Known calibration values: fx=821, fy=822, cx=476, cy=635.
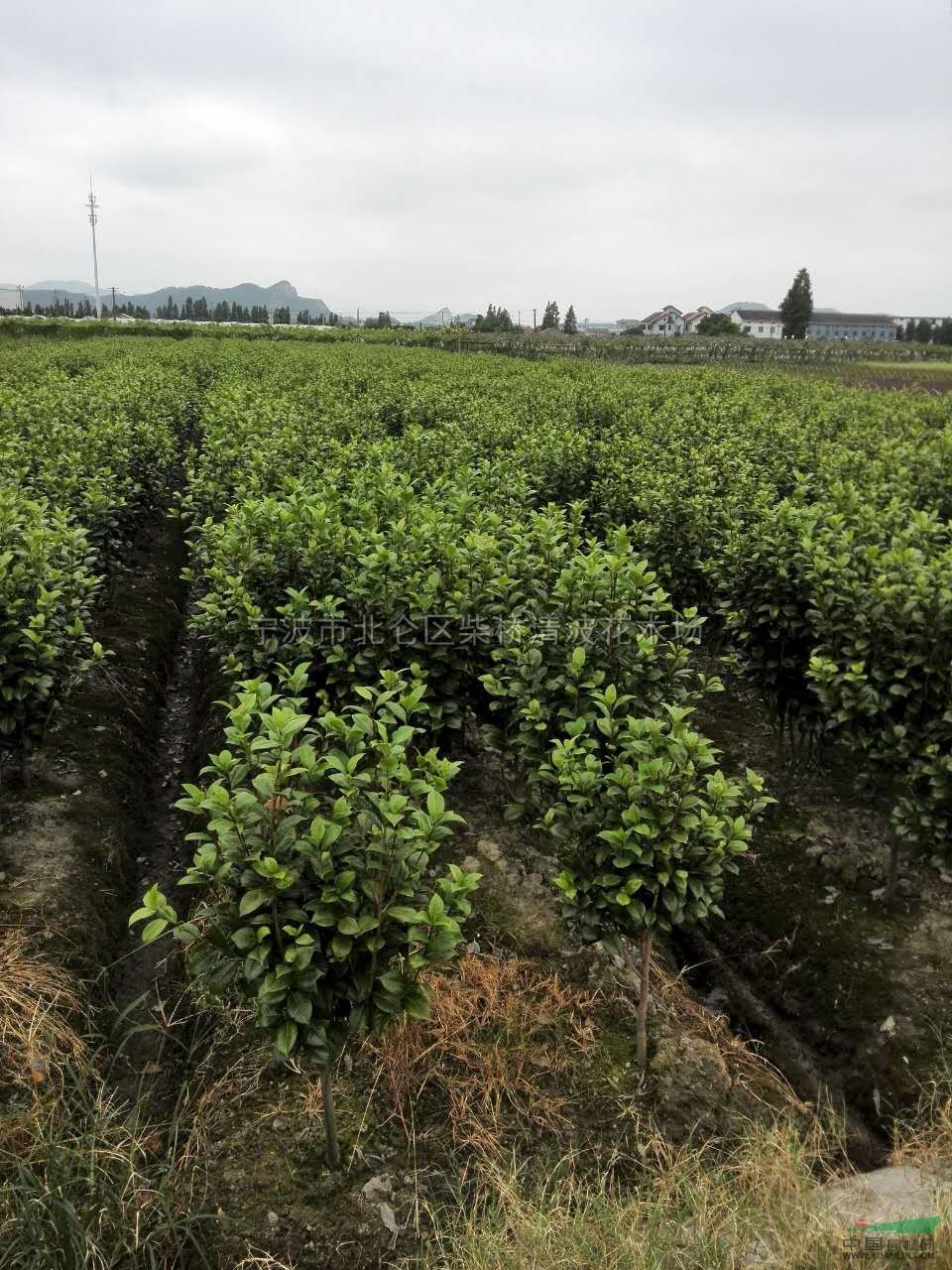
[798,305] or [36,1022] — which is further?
[798,305]

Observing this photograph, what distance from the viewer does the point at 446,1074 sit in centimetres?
380

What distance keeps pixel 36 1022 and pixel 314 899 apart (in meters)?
1.99

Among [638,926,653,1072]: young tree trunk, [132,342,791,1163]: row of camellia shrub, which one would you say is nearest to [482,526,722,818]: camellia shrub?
[132,342,791,1163]: row of camellia shrub

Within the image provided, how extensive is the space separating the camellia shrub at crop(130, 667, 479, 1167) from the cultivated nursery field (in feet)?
0.06

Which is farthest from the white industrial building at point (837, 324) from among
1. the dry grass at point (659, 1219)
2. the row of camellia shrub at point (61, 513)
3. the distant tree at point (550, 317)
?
the dry grass at point (659, 1219)

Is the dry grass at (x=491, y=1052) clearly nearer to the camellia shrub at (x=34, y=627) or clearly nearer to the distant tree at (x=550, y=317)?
the camellia shrub at (x=34, y=627)

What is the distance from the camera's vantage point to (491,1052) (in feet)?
12.6

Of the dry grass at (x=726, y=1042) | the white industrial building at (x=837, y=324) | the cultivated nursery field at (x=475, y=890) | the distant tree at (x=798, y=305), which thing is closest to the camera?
the cultivated nursery field at (x=475, y=890)

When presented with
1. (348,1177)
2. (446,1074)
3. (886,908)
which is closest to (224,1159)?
(348,1177)

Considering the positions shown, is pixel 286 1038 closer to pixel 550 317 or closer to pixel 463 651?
pixel 463 651

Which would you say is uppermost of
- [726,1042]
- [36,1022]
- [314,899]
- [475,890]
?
[314,899]

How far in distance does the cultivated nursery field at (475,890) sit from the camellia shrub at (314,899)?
0.02 metres

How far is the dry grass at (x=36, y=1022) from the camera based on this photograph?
12.0 feet

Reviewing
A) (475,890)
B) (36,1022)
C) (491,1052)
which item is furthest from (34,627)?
(491,1052)
